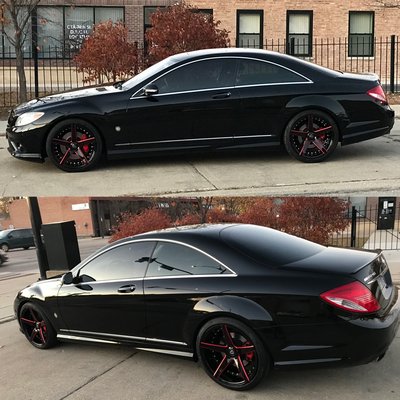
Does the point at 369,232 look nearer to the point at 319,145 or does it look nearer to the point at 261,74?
the point at 319,145

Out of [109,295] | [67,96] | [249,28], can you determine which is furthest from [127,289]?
[249,28]

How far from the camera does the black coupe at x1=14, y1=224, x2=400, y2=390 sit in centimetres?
403

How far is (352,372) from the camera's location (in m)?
4.57

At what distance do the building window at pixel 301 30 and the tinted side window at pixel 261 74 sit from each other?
62.2 feet

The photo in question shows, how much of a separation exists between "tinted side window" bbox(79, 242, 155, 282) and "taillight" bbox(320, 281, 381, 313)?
1.66 m

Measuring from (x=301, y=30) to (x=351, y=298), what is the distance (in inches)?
943

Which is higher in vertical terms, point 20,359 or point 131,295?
point 131,295

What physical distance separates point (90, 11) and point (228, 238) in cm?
2242

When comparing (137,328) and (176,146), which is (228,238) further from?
(176,146)

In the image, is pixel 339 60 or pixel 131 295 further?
pixel 339 60

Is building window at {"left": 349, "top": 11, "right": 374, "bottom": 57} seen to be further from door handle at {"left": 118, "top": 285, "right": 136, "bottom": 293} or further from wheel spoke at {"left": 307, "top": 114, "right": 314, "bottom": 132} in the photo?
door handle at {"left": 118, "top": 285, "right": 136, "bottom": 293}

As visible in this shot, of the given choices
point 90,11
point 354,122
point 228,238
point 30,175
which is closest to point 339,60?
point 90,11

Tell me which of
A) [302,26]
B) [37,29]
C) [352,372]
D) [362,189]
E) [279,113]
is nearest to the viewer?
[352,372]

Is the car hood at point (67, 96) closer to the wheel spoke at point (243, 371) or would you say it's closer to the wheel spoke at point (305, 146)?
the wheel spoke at point (305, 146)
